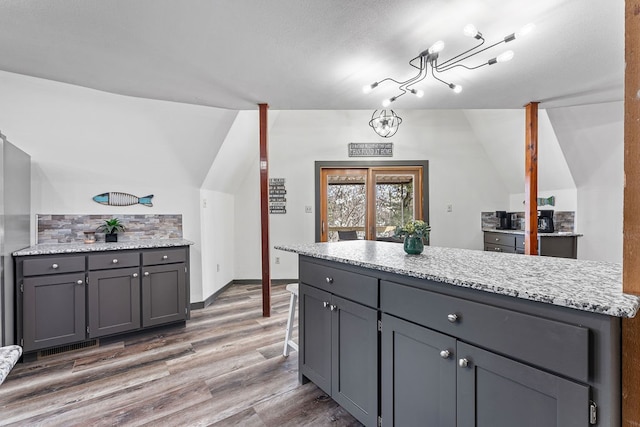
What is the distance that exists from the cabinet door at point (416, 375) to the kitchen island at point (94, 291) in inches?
94.9

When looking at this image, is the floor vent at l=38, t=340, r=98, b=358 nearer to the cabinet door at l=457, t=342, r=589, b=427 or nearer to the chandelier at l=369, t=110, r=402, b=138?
the cabinet door at l=457, t=342, r=589, b=427

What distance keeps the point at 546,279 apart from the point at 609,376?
1.20 ft

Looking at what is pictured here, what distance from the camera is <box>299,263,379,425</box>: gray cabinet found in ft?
5.15

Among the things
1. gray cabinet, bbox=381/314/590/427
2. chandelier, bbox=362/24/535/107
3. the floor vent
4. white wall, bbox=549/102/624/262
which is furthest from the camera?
white wall, bbox=549/102/624/262

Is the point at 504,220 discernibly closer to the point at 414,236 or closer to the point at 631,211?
the point at 414,236

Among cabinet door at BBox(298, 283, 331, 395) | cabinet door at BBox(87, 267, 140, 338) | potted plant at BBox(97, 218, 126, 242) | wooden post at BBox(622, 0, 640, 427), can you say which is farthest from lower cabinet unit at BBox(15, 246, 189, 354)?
wooden post at BBox(622, 0, 640, 427)

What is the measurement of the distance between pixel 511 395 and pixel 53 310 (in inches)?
128

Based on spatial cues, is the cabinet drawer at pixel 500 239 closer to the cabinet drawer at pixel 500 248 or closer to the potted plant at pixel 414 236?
the cabinet drawer at pixel 500 248

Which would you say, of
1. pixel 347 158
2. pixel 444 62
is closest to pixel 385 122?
pixel 347 158

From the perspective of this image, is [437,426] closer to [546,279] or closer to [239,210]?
[546,279]

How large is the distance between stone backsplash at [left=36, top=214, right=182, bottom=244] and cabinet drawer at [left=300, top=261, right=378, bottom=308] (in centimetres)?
220

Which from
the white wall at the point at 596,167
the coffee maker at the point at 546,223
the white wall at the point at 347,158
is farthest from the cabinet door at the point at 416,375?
the coffee maker at the point at 546,223

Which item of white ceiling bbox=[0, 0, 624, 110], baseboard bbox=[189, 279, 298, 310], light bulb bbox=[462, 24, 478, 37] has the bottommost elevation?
baseboard bbox=[189, 279, 298, 310]

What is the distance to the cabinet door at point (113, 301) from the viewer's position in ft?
8.89
